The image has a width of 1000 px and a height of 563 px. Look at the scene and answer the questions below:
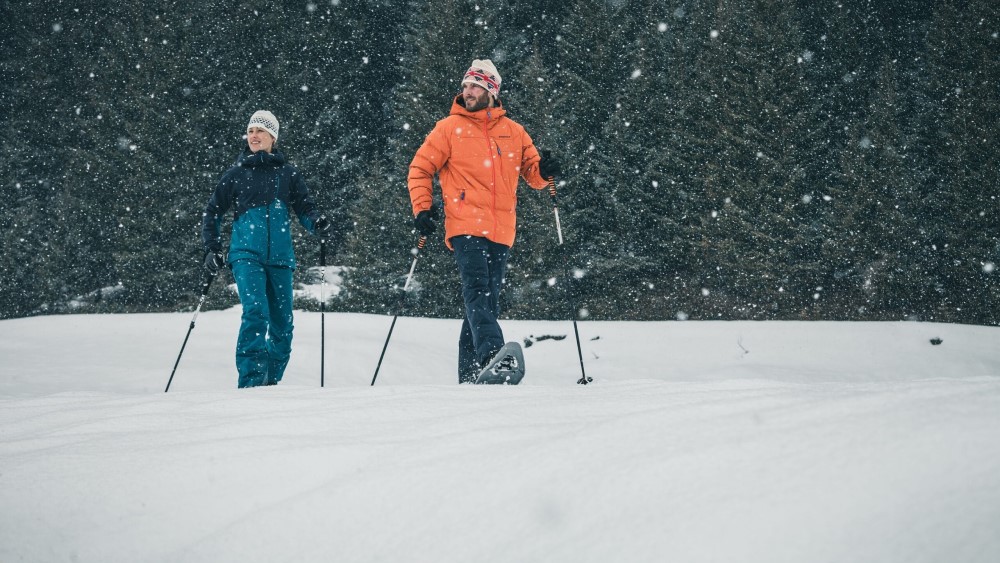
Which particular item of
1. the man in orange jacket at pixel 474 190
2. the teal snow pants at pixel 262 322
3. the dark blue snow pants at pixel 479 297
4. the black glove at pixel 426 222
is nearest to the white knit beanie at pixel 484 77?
the man in orange jacket at pixel 474 190

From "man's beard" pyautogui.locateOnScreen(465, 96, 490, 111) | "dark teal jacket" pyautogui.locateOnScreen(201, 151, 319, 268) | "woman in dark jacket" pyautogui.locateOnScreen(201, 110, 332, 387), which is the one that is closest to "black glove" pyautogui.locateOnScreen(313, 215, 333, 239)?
"woman in dark jacket" pyautogui.locateOnScreen(201, 110, 332, 387)

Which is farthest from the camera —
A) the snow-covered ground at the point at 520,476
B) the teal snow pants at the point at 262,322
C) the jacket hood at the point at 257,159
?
the jacket hood at the point at 257,159

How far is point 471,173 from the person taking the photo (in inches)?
151

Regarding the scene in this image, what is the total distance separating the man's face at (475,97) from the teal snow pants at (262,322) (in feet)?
5.91

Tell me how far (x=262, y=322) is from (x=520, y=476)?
11.0ft

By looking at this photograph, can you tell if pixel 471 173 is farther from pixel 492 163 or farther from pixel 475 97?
pixel 475 97

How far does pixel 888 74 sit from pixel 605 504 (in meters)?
19.4

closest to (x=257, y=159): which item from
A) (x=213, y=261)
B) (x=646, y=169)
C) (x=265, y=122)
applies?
(x=265, y=122)

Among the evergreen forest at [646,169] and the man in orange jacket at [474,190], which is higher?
the evergreen forest at [646,169]

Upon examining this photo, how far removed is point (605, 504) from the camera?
111 cm

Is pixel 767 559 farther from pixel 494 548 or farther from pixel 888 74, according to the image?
pixel 888 74

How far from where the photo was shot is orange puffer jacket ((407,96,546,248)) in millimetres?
3807

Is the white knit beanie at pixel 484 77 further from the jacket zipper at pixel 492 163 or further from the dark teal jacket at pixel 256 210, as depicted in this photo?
the dark teal jacket at pixel 256 210

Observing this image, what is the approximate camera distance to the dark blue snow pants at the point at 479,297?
3611 mm
